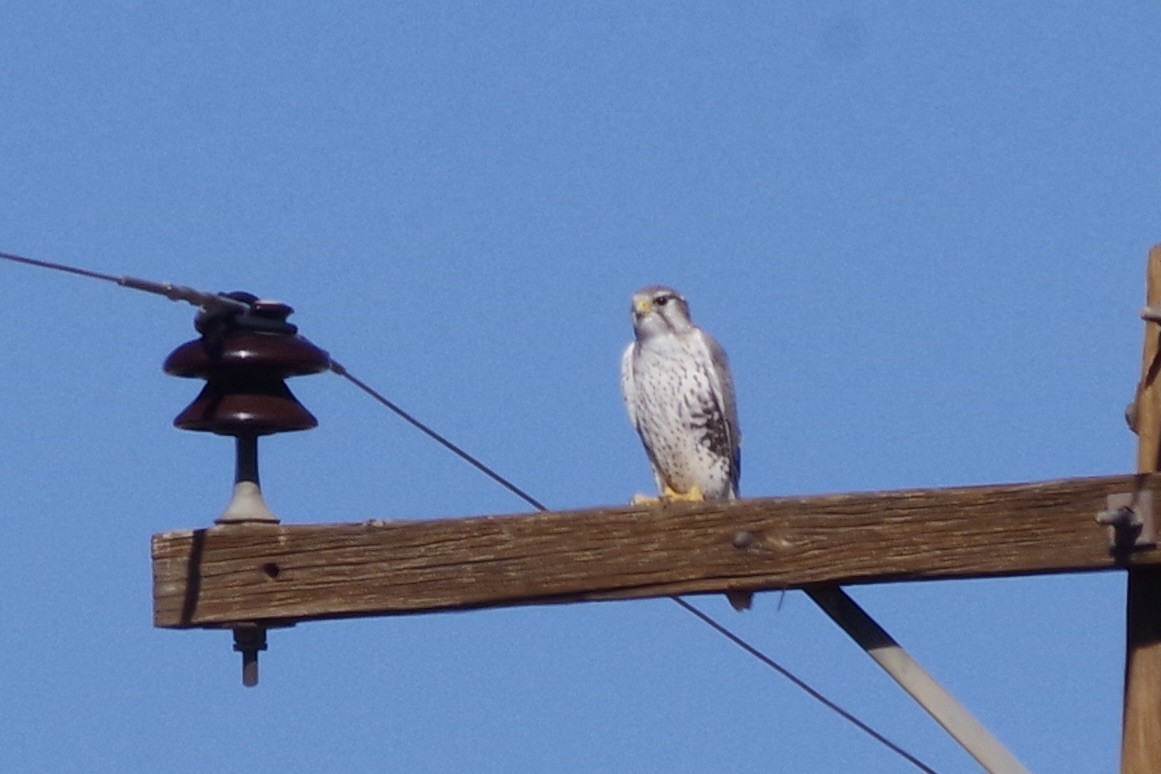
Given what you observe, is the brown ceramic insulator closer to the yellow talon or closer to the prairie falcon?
the yellow talon

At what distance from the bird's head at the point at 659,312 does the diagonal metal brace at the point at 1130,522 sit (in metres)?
3.79

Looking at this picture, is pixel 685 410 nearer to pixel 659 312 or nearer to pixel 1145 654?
pixel 659 312

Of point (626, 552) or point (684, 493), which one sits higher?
point (684, 493)

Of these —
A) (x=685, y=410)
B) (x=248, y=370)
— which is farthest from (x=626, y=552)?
(x=685, y=410)

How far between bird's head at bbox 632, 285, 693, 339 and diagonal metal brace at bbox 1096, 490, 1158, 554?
12.4ft

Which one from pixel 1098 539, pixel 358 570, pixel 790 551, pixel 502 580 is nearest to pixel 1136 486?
pixel 1098 539

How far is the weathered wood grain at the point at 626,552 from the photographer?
13.7 feet

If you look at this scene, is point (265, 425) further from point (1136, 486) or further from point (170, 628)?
point (1136, 486)

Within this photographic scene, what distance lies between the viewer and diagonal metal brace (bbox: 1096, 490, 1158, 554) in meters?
3.99

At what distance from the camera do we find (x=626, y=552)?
14.5 ft

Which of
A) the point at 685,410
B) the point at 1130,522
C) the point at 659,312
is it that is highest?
the point at 659,312

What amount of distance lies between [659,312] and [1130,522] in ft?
13.1

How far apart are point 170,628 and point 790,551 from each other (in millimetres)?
1341

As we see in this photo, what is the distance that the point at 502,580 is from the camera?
14.7 feet
